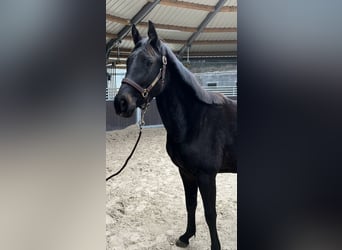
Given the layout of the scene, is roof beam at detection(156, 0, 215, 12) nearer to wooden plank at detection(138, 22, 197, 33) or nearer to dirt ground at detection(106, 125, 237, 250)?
wooden plank at detection(138, 22, 197, 33)

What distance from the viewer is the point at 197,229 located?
1.47 m

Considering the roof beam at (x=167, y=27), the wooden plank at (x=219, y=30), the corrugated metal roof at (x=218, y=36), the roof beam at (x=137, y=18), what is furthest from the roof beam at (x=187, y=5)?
the corrugated metal roof at (x=218, y=36)

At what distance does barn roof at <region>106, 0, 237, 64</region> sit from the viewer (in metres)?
3.39

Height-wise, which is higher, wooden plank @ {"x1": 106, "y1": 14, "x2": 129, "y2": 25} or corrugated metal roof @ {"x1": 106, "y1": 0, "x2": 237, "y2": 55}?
corrugated metal roof @ {"x1": 106, "y1": 0, "x2": 237, "y2": 55}

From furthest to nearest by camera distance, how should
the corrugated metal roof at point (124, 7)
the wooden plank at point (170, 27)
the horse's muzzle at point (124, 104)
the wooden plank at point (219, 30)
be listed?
the wooden plank at point (219, 30)
the wooden plank at point (170, 27)
the corrugated metal roof at point (124, 7)
the horse's muzzle at point (124, 104)

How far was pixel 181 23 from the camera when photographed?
4.04m

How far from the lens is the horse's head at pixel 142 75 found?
3.25ft

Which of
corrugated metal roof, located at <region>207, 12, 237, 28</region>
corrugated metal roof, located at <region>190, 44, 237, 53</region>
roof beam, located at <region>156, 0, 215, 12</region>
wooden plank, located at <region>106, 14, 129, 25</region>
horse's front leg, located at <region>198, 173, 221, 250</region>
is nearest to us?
horse's front leg, located at <region>198, 173, 221, 250</region>

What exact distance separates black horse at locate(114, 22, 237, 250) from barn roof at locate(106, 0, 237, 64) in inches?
90.9
